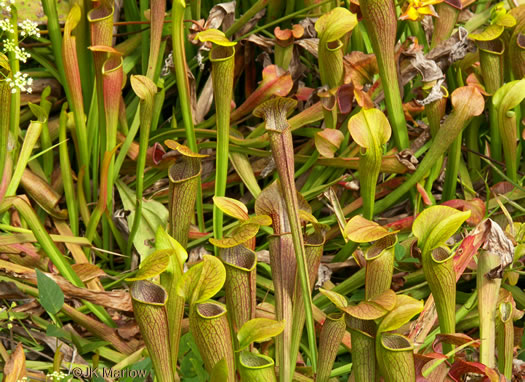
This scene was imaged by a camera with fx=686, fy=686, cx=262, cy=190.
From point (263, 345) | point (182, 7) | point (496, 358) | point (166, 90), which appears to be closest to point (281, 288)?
point (263, 345)

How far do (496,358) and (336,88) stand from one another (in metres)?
0.57

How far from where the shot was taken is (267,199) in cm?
106

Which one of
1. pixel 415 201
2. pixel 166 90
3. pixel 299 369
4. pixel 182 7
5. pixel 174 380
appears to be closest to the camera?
pixel 174 380

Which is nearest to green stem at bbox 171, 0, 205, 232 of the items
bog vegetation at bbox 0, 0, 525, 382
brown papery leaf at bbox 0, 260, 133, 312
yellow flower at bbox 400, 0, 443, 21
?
bog vegetation at bbox 0, 0, 525, 382

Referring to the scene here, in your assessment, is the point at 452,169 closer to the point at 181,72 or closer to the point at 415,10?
the point at 415,10

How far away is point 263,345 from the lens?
1.10m

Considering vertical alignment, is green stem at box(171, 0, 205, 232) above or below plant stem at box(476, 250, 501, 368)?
above

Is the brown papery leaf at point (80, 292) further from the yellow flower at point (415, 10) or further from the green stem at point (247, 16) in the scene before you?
the yellow flower at point (415, 10)

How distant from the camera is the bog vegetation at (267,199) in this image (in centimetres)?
95

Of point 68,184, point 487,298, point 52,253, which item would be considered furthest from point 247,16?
point 487,298

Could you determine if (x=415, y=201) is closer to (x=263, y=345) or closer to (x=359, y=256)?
(x=359, y=256)

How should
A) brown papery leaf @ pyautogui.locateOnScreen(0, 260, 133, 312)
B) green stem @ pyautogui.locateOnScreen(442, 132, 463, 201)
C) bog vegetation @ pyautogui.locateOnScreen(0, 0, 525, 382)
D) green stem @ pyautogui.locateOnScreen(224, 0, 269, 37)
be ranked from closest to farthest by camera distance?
bog vegetation @ pyautogui.locateOnScreen(0, 0, 525, 382)
brown papery leaf @ pyautogui.locateOnScreen(0, 260, 133, 312)
green stem @ pyautogui.locateOnScreen(442, 132, 463, 201)
green stem @ pyautogui.locateOnScreen(224, 0, 269, 37)

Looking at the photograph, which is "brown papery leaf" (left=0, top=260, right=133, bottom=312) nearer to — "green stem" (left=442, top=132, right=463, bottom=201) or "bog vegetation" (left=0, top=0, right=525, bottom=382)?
"bog vegetation" (left=0, top=0, right=525, bottom=382)

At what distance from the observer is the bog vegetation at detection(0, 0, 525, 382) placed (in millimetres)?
946
